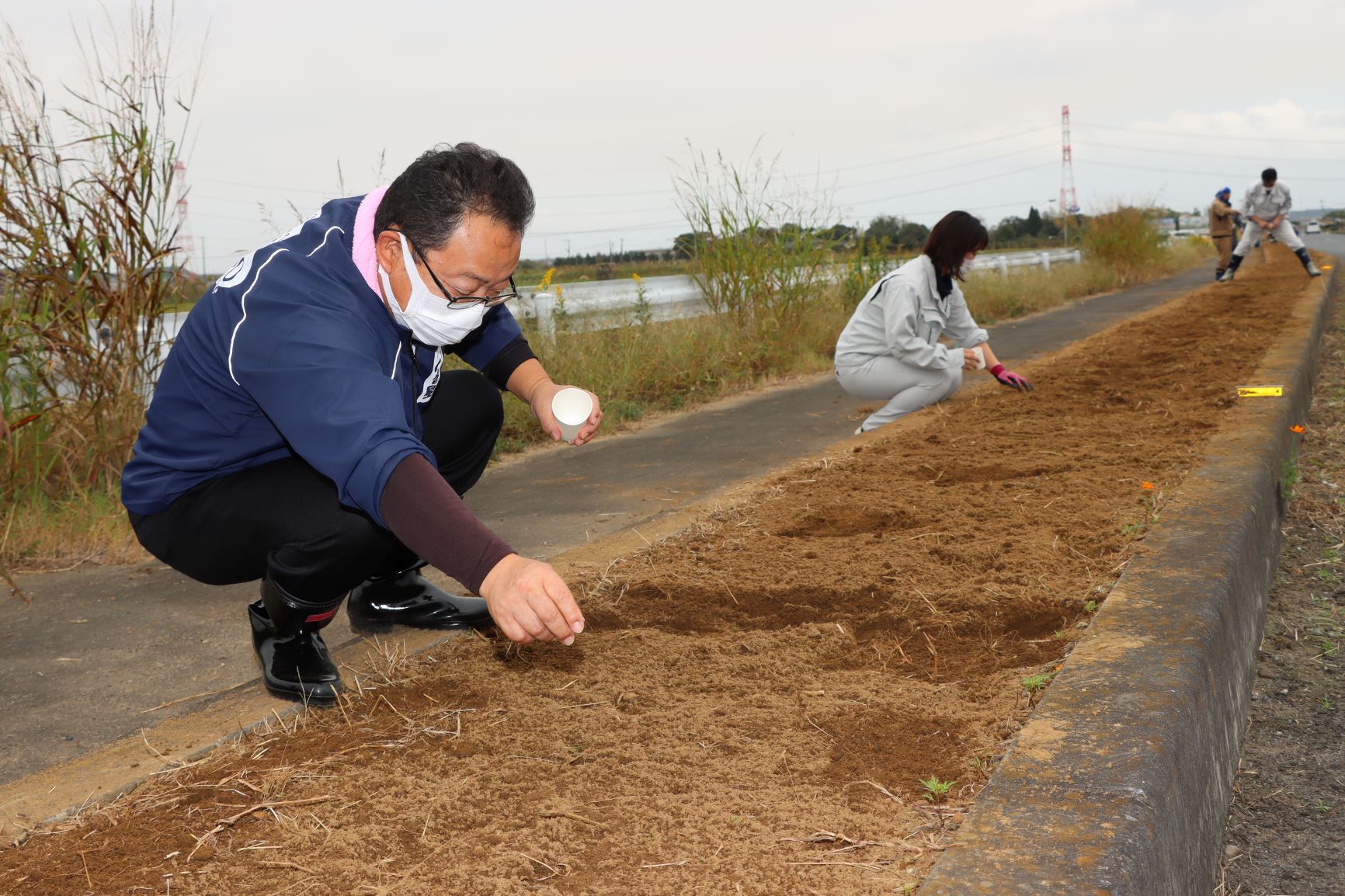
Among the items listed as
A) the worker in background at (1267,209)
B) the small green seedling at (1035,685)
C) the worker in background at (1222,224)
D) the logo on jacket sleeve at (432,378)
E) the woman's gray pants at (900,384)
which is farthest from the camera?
the worker in background at (1222,224)

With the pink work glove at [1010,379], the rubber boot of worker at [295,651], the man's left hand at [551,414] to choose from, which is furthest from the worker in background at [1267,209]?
the rubber boot of worker at [295,651]

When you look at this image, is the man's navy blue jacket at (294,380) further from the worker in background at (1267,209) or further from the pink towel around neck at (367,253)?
the worker in background at (1267,209)

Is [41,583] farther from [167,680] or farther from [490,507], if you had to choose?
[490,507]

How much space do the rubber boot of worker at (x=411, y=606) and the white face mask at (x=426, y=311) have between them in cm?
93

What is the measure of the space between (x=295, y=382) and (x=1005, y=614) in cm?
175

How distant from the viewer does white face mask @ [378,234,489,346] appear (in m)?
2.28

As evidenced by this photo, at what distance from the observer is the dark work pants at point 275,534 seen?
2.47 metres

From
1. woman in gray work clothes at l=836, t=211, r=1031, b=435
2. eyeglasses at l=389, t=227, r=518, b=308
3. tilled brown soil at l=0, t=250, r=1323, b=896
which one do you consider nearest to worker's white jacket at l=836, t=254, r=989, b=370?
woman in gray work clothes at l=836, t=211, r=1031, b=435

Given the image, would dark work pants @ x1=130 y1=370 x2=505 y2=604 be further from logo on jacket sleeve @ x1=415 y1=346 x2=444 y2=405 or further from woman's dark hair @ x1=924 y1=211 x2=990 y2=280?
woman's dark hair @ x1=924 y1=211 x2=990 y2=280

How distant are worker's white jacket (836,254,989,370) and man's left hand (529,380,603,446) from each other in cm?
333

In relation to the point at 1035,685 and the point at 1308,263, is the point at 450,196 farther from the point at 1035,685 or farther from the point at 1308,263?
the point at 1308,263

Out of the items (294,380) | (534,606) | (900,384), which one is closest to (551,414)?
(294,380)

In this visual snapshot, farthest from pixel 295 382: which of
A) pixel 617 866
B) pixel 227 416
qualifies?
pixel 617 866

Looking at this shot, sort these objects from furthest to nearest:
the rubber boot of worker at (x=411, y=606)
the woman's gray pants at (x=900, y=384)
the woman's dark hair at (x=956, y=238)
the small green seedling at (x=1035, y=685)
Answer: the woman's gray pants at (x=900, y=384) → the woman's dark hair at (x=956, y=238) → the rubber boot of worker at (x=411, y=606) → the small green seedling at (x=1035, y=685)
